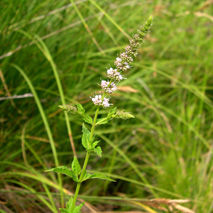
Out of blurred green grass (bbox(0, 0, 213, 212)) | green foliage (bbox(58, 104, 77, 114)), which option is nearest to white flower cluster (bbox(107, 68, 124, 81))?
green foliage (bbox(58, 104, 77, 114))

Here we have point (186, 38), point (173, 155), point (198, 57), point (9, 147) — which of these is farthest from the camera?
point (186, 38)

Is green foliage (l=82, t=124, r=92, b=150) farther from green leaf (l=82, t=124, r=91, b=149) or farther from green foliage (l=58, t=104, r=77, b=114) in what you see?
green foliage (l=58, t=104, r=77, b=114)

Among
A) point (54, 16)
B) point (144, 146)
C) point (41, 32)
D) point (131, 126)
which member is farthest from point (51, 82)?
point (144, 146)

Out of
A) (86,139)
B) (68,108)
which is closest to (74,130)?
(86,139)

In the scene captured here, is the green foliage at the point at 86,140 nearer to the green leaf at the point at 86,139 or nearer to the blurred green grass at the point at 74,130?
the green leaf at the point at 86,139

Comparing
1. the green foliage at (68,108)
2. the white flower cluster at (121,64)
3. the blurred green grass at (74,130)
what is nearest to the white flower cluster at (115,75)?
the white flower cluster at (121,64)

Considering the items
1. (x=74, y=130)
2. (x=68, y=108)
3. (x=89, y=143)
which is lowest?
(x=89, y=143)

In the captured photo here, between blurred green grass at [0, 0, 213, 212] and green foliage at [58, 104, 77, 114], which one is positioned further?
blurred green grass at [0, 0, 213, 212]

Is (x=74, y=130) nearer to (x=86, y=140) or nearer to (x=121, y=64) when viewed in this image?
(x=86, y=140)

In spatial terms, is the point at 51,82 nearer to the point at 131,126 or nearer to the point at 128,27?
the point at 131,126

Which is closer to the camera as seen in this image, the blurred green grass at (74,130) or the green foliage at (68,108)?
the green foliage at (68,108)

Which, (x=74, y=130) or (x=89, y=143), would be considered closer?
(x=89, y=143)
